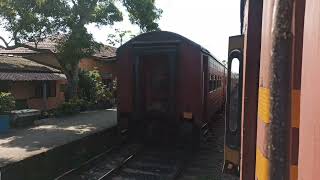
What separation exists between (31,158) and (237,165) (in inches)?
261

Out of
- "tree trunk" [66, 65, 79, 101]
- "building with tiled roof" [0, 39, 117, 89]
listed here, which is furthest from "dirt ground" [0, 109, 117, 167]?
"building with tiled roof" [0, 39, 117, 89]

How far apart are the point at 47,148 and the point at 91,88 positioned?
16655mm

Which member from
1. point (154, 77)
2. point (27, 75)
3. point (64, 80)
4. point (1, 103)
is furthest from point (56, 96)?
point (154, 77)

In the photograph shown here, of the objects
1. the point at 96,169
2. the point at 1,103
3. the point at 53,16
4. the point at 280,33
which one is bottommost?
the point at 96,169

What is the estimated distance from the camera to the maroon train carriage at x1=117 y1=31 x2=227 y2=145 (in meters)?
11.5

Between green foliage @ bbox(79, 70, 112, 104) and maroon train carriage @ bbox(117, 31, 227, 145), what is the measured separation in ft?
48.4

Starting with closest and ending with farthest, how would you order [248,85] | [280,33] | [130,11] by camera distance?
[280,33], [248,85], [130,11]

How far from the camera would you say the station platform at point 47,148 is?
29.9ft

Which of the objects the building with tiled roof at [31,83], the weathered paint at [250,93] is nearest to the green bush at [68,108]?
the building with tiled roof at [31,83]

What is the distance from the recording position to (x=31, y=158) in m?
9.35

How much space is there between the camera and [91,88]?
2733 cm

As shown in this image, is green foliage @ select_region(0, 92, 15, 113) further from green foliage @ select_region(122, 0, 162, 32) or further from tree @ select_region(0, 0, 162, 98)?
green foliage @ select_region(122, 0, 162, 32)

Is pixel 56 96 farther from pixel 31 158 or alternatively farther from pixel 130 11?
pixel 31 158

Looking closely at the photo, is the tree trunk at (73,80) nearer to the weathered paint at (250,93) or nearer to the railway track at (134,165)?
the railway track at (134,165)
